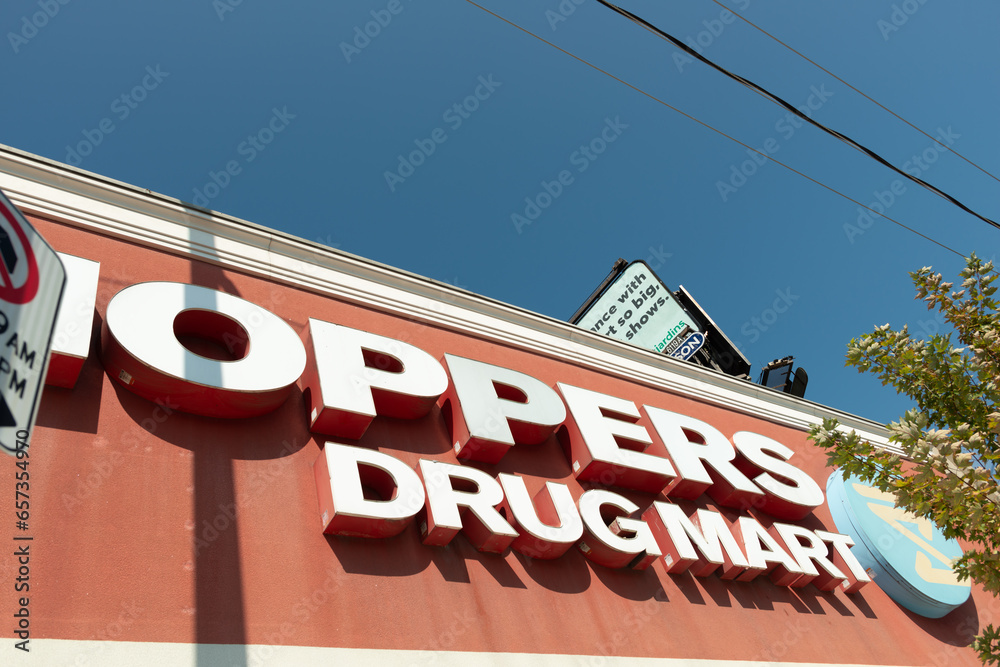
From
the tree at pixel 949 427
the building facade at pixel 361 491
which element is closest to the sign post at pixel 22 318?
the building facade at pixel 361 491

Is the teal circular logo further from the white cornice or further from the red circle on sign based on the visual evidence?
the red circle on sign

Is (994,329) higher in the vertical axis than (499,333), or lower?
higher

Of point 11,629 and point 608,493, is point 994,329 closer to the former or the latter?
point 608,493

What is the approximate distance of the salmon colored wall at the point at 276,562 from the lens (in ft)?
17.0

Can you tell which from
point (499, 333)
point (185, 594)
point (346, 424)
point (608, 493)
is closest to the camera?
point (185, 594)

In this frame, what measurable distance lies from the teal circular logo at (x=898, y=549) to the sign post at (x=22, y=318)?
10.4 meters

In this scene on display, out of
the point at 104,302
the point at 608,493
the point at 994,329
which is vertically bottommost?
the point at 104,302

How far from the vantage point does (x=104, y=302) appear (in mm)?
6703

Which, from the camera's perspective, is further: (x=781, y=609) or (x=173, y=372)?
(x=781, y=609)

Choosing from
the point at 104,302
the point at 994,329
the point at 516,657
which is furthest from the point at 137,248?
the point at 994,329

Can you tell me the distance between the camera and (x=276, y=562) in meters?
5.92

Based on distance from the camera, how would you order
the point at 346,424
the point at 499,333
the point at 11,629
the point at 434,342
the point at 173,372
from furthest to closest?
the point at 499,333
the point at 434,342
the point at 346,424
the point at 173,372
the point at 11,629

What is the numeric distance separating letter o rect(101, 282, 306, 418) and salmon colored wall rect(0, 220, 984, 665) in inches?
9.1

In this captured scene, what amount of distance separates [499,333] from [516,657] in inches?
187
